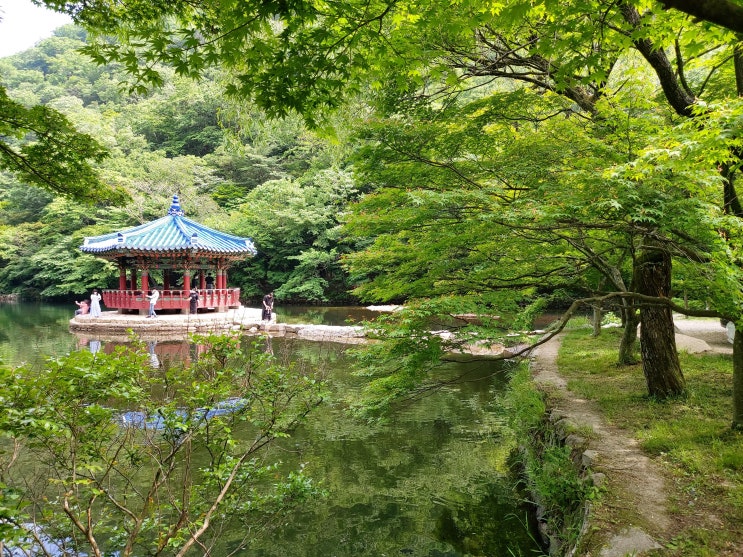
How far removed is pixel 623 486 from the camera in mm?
3500

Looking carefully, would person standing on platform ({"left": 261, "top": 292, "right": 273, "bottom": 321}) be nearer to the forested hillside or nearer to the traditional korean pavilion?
the traditional korean pavilion

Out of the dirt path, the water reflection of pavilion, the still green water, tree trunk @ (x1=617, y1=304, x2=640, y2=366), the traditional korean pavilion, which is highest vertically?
the traditional korean pavilion

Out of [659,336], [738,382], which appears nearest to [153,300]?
[659,336]

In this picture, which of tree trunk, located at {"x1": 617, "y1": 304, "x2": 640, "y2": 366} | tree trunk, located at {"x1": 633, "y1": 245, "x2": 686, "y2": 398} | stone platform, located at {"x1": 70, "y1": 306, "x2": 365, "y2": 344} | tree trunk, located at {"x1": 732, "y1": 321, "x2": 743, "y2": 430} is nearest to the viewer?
tree trunk, located at {"x1": 732, "y1": 321, "x2": 743, "y2": 430}

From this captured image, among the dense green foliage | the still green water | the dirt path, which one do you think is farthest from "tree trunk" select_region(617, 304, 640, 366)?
the dense green foliage

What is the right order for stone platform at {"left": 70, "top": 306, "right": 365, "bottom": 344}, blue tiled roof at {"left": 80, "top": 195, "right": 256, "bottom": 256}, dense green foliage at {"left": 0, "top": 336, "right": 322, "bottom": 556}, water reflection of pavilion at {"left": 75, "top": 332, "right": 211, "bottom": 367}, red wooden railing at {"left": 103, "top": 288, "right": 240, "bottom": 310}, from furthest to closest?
red wooden railing at {"left": 103, "top": 288, "right": 240, "bottom": 310} < blue tiled roof at {"left": 80, "top": 195, "right": 256, "bottom": 256} < stone platform at {"left": 70, "top": 306, "right": 365, "bottom": 344} < water reflection of pavilion at {"left": 75, "top": 332, "right": 211, "bottom": 367} < dense green foliage at {"left": 0, "top": 336, "right": 322, "bottom": 556}

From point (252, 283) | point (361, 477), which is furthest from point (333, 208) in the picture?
point (361, 477)

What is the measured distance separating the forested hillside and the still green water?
1683 centimetres

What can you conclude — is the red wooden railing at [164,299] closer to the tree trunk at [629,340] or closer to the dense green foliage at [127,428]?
the dense green foliage at [127,428]

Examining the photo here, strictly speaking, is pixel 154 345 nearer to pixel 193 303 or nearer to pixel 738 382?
pixel 193 303

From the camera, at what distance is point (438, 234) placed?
4.56 m

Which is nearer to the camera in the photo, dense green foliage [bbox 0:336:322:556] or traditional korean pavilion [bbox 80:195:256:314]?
dense green foliage [bbox 0:336:322:556]

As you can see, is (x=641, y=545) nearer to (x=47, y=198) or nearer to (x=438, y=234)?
(x=438, y=234)

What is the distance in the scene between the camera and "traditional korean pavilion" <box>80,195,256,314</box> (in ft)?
56.4
